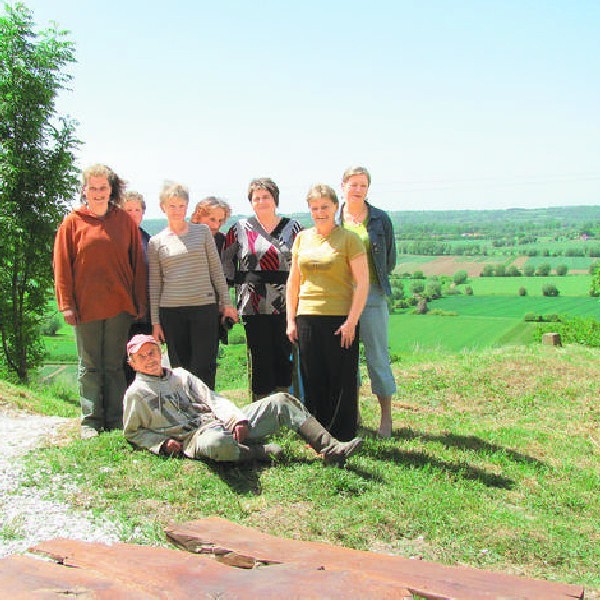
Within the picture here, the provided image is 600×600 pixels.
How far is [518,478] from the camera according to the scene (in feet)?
20.1

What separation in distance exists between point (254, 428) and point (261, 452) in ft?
0.65

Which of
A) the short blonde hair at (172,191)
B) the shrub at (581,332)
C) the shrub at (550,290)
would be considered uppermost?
the short blonde hair at (172,191)

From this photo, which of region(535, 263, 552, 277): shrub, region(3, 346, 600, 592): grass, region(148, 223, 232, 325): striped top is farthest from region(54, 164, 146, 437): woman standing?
region(535, 263, 552, 277): shrub

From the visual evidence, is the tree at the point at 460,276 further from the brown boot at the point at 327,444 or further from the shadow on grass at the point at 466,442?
the brown boot at the point at 327,444

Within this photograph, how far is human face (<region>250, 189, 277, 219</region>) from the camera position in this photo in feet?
20.6

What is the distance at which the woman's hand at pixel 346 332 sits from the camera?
5715 mm

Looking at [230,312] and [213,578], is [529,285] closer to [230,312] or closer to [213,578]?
[230,312]

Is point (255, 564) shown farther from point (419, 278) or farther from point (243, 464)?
point (419, 278)

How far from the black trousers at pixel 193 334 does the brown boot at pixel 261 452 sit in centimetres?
112

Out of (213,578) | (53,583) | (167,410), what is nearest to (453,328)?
(167,410)

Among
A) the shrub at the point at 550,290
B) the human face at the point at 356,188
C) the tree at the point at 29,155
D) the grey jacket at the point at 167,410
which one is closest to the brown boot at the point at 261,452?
the grey jacket at the point at 167,410

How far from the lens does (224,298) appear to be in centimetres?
650

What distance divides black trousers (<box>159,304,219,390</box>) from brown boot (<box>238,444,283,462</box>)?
1117 mm

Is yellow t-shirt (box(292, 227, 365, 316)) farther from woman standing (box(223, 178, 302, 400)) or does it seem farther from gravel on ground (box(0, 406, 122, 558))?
gravel on ground (box(0, 406, 122, 558))
